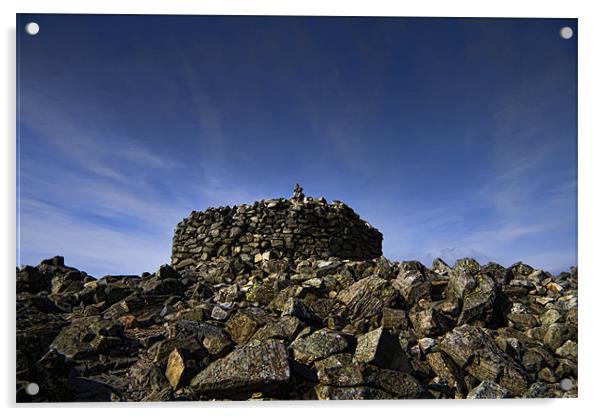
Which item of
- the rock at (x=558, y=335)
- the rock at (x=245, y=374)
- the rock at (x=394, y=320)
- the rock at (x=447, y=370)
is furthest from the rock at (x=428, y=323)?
the rock at (x=245, y=374)

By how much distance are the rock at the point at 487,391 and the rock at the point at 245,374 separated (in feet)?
7.06

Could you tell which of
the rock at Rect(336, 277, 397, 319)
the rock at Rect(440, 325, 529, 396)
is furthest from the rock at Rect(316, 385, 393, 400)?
the rock at Rect(336, 277, 397, 319)

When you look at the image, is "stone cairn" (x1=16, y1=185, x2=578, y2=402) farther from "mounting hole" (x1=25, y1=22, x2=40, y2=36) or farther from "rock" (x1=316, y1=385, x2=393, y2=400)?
"mounting hole" (x1=25, y1=22, x2=40, y2=36)

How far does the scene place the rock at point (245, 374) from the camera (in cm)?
434

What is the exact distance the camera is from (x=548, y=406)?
16.3 ft

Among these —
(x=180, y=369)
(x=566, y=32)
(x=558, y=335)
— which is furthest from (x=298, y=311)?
(x=566, y=32)

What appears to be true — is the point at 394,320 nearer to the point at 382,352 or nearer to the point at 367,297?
the point at 367,297

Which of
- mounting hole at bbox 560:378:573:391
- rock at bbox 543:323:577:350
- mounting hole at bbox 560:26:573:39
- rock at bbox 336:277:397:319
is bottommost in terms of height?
mounting hole at bbox 560:378:573:391

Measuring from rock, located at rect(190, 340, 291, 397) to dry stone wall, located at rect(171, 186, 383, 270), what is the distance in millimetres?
5558

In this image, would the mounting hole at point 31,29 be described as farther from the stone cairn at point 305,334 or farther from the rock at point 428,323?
the rock at point 428,323

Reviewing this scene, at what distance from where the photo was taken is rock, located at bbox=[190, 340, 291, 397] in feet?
14.3

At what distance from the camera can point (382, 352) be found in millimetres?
4523
